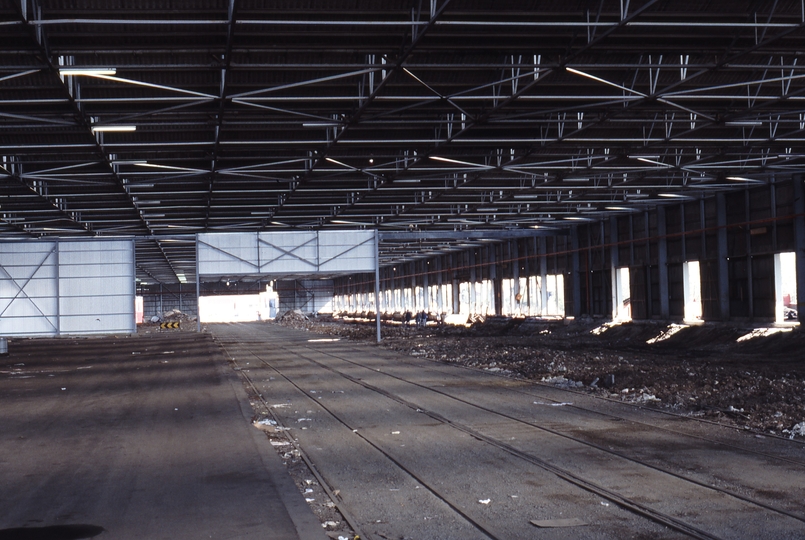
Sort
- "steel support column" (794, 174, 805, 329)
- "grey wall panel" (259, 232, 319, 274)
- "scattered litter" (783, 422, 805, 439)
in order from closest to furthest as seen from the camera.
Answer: "scattered litter" (783, 422, 805, 439), "steel support column" (794, 174, 805, 329), "grey wall panel" (259, 232, 319, 274)

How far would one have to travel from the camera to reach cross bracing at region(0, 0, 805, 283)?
1532 cm

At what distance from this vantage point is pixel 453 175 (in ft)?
108

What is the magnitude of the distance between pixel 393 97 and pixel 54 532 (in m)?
14.1

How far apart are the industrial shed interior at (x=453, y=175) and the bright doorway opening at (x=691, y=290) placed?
0.43 ft

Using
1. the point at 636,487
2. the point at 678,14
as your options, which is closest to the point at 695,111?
the point at 678,14

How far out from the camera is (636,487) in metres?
9.41

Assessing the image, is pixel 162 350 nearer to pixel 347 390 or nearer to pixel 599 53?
pixel 347 390

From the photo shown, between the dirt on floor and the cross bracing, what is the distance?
254 inches

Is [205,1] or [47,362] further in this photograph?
[47,362]

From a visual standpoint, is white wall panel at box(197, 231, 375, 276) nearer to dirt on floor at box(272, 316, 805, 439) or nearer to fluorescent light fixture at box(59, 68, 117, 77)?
dirt on floor at box(272, 316, 805, 439)

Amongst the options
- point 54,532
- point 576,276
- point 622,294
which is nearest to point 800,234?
point 622,294

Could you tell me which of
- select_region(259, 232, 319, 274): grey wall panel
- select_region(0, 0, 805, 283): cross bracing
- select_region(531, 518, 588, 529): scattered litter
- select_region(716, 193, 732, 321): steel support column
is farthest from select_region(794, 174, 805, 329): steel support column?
select_region(259, 232, 319, 274): grey wall panel

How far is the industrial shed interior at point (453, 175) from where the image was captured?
32.2 feet

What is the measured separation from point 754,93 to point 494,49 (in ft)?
26.7
